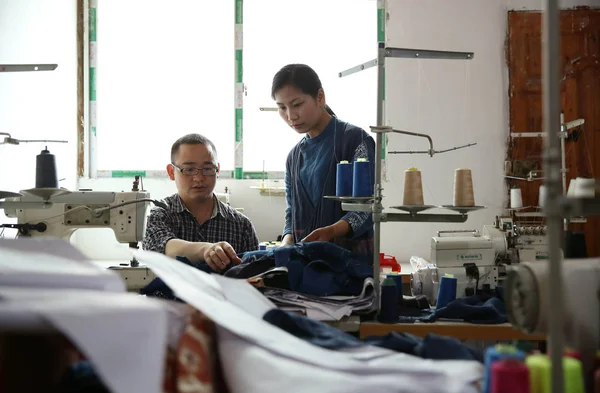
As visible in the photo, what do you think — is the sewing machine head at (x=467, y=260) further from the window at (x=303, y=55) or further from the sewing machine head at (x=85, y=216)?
the window at (x=303, y=55)

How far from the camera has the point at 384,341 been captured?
1007 mm

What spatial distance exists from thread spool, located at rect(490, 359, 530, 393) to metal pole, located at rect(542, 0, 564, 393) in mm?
42

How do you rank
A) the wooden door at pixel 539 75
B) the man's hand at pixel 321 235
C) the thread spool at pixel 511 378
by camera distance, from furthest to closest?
the wooden door at pixel 539 75, the man's hand at pixel 321 235, the thread spool at pixel 511 378

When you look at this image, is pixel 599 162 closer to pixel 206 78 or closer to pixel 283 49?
pixel 283 49

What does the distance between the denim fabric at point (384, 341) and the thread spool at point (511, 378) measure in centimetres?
19

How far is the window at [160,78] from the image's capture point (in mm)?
4941

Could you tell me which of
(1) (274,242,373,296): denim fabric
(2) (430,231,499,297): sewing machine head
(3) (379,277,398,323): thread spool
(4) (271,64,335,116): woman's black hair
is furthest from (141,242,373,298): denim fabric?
(2) (430,231,499,297): sewing machine head

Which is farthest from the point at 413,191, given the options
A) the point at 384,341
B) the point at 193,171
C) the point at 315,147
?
the point at 384,341

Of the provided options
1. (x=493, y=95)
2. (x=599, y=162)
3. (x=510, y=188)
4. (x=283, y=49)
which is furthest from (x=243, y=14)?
(x=599, y=162)

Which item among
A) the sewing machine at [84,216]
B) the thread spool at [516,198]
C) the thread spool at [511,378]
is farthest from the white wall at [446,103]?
the thread spool at [511,378]

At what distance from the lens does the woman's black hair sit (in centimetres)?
231

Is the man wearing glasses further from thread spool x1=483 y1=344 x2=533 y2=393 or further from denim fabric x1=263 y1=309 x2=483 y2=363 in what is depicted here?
thread spool x1=483 y1=344 x2=533 y2=393

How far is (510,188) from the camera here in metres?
4.83

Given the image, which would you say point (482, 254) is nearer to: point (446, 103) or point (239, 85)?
point (446, 103)
